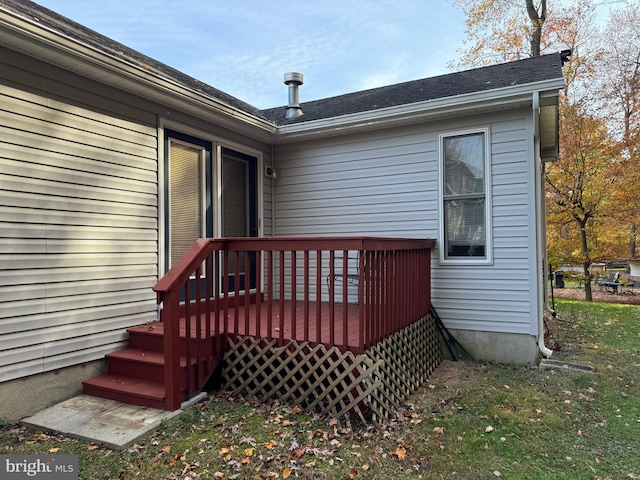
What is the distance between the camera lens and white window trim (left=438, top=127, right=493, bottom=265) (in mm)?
4859

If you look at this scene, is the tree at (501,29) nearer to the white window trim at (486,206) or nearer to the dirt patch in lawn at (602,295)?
the dirt patch in lawn at (602,295)

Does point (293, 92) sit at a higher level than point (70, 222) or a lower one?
higher

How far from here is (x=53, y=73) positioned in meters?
3.47

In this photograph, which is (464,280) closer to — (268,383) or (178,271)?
(268,383)

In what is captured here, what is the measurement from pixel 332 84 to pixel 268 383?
22913 millimetres

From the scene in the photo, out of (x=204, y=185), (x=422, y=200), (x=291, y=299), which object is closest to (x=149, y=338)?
(x=291, y=299)

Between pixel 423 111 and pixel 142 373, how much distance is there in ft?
13.6

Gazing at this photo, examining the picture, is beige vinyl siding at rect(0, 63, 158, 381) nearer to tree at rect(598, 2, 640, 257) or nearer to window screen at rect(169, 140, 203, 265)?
window screen at rect(169, 140, 203, 265)

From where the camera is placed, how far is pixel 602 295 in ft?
44.8

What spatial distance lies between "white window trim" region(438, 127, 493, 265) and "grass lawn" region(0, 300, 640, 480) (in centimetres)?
150

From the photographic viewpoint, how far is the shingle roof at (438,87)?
4854 millimetres

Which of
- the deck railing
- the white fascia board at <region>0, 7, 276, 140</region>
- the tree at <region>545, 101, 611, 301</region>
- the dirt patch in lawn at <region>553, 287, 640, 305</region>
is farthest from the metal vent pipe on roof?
the dirt patch in lawn at <region>553, 287, 640, 305</region>

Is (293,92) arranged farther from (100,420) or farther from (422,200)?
(100,420)

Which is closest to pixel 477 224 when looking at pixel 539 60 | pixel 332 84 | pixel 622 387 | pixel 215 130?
pixel 622 387
